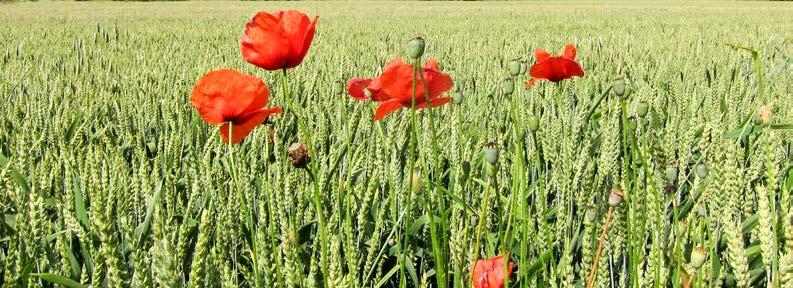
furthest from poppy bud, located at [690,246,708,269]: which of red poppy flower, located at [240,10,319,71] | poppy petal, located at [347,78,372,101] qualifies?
poppy petal, located at [347,78,372,101]

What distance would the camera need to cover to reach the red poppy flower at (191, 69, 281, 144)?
0.75 metres

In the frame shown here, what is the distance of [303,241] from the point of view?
1.03m

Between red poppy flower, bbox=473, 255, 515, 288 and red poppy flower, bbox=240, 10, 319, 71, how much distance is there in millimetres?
299

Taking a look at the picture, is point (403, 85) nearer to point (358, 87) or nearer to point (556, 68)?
point (358, 87)

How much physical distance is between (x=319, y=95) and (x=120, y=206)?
145cm

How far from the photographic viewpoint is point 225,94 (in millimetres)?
747

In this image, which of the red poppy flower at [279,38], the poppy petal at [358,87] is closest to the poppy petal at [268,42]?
the red poppy flower at [279,38]

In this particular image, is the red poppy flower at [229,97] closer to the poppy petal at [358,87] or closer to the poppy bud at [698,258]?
the poppy petal at [358,87]

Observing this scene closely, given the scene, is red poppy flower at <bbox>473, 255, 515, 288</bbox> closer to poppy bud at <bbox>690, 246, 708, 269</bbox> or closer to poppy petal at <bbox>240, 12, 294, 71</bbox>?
poppy bud at <bbox>690, 246, 708, 269</bbox>

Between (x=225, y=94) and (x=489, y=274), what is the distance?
0.33 meters

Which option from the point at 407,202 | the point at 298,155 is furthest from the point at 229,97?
Answer: the point at 407,202

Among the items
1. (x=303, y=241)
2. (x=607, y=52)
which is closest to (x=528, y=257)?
(x=303, y=241)

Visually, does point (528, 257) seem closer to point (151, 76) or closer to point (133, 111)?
point (133, 111)

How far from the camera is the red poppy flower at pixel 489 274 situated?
0.64 m
